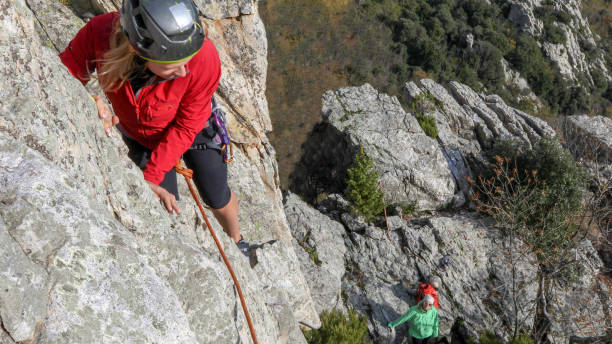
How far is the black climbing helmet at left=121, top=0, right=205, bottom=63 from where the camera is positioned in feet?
7.92

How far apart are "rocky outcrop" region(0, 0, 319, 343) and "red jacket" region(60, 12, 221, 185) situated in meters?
0.23

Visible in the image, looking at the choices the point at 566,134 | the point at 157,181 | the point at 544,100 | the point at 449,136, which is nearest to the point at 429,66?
the point at 544,100

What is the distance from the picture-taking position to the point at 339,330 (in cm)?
959

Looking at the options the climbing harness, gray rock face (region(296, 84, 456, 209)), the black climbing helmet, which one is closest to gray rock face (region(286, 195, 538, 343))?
gray rock face (region(296, 84, 456, 209))

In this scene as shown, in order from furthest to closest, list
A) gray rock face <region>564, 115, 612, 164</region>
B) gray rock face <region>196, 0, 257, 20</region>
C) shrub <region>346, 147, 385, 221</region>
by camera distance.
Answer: gray rock face <region>564, 115, 612, 164</region>, shrub <region>346, 147, 385, 221</region>, gray rock face <region>196, 0, 257, 20</region>

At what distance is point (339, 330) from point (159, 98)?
824 centimetres

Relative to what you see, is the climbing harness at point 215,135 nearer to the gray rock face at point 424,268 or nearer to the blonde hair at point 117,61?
the blonde hair at point 117,61

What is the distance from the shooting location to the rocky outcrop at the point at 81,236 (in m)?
1.75

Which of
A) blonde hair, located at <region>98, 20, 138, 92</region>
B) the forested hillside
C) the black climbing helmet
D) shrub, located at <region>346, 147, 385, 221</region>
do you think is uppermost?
the black climbing helmet

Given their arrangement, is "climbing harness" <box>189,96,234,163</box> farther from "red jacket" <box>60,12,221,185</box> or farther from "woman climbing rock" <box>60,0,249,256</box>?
"red jacket" <box>60,12,221,185</box>

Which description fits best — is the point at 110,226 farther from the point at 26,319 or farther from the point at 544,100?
the point at 544,100

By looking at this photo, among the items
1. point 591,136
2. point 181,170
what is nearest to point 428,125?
point 591,136

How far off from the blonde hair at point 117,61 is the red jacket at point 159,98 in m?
0.10

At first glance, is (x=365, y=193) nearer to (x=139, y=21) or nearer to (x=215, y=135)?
(x=215, y=135)
